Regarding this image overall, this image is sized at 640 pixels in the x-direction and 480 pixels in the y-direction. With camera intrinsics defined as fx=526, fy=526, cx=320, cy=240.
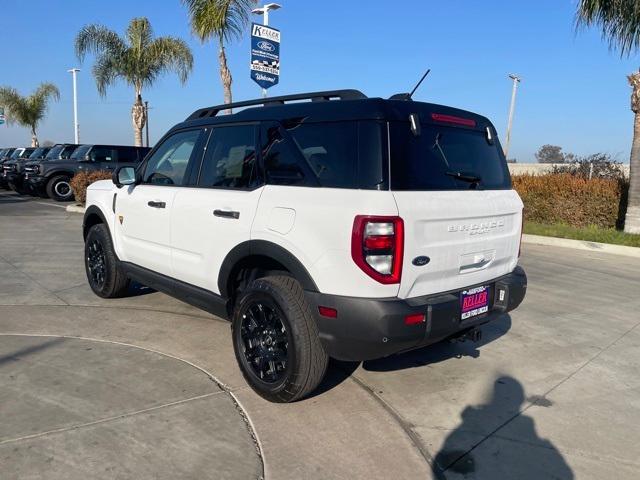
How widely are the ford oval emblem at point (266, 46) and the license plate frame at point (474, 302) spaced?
8.06 m

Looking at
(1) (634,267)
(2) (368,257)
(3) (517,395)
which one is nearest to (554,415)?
(3) (517,395)

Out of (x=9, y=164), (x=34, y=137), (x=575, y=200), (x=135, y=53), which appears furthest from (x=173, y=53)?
(x=34, y=137)

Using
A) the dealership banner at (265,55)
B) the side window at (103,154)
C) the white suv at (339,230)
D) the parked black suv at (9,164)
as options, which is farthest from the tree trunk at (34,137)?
the white suv at (339,230)

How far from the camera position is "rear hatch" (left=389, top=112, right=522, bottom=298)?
3018mm

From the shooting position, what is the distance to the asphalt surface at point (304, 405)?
281cm

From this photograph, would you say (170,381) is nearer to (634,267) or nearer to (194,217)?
(194,217)

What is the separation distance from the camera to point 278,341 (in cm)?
339

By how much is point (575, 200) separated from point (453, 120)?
34.6 feet

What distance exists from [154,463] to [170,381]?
99 centimetres

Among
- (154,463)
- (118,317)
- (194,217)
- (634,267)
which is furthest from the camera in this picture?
(634,267)

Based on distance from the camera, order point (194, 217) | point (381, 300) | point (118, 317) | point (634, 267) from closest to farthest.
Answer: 1. point (381, 300)
2. point (194, 217)
3. point (118, 317)
4. point (634, 267)

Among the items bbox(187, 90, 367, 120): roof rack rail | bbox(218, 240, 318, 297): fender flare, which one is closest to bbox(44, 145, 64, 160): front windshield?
bbox(187, 90, 367, 120): roof rack rail

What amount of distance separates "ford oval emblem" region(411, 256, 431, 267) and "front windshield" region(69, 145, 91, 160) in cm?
1671

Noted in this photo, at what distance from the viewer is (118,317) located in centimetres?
511
